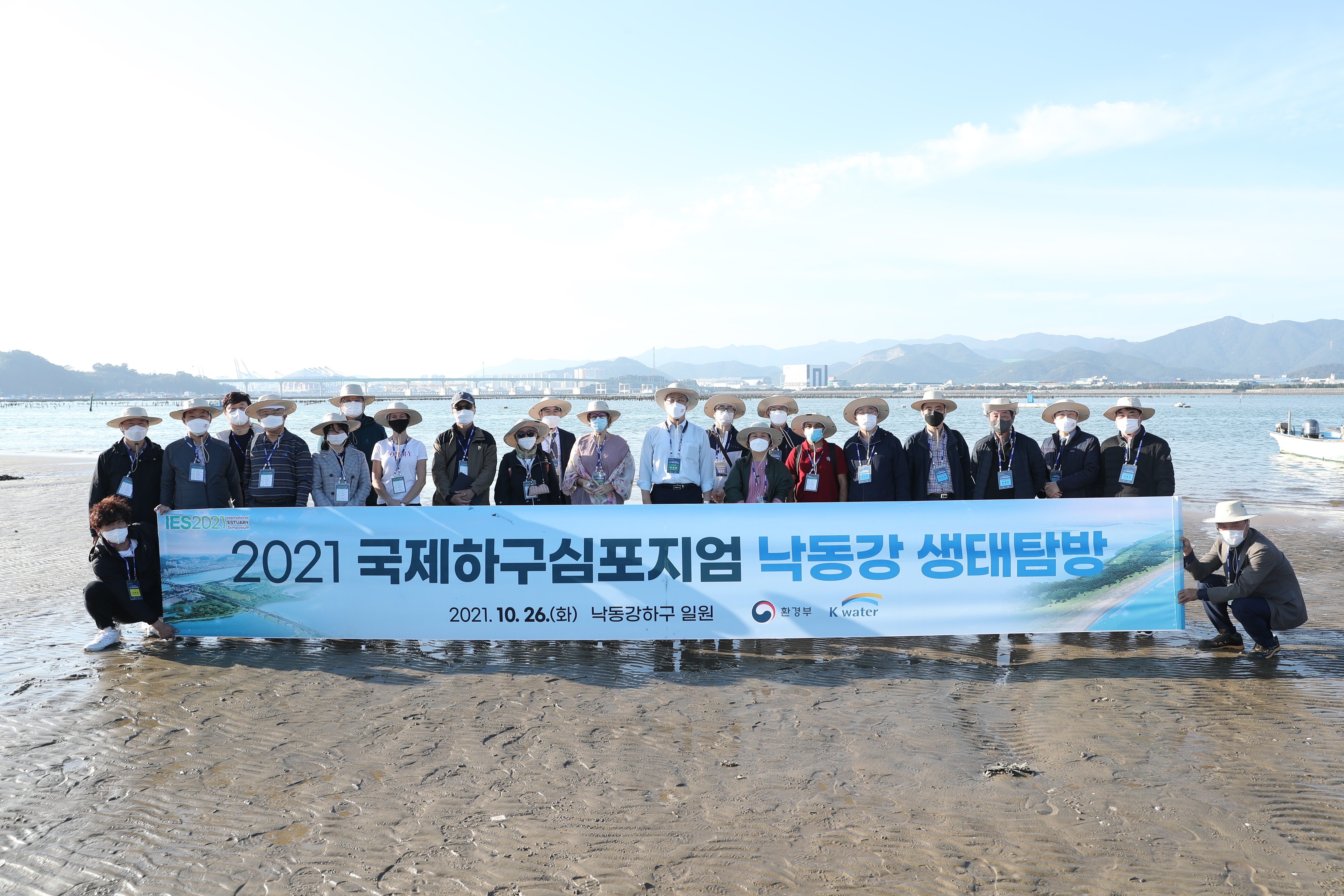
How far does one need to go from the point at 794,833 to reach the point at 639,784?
84cm

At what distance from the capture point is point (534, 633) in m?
5.81

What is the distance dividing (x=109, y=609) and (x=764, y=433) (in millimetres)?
5379

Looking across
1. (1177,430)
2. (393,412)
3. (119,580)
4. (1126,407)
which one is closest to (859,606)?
(1126,407)

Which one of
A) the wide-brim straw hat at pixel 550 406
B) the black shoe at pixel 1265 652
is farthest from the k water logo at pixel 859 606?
the wide-brim straw hat at pixel 550 406

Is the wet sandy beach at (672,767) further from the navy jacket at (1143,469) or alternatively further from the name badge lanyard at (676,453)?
the name badge lanyard at (676,453)

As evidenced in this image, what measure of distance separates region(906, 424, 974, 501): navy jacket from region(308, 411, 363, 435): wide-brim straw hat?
16.4ft

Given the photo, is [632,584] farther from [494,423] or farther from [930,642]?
[494,423]

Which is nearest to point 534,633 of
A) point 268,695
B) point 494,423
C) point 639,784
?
point 268,695

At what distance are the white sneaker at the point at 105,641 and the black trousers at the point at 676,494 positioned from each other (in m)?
4.33

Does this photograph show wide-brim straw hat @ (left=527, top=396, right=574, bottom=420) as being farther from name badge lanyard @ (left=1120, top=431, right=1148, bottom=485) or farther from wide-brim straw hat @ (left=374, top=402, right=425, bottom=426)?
name badge lanyard @ (left=1120, top=431, right=1148, bottom=485)

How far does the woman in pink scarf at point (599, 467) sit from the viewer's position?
695 centimetres

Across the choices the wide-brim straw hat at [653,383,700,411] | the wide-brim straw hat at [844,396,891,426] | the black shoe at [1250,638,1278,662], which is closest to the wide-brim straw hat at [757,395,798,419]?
the wide-brim straw hat at [844,396,891,426]

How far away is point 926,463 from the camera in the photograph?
6.89 m

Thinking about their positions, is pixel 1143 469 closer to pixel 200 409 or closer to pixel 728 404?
pixel 728 404
